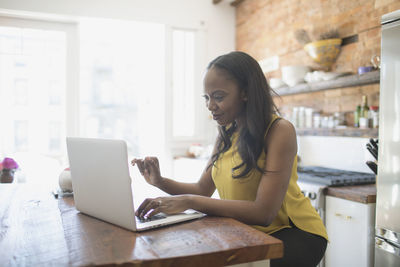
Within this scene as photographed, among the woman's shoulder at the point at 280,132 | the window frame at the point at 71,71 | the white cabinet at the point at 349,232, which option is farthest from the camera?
the window frame at the point at 71,71

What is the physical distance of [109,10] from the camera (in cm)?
392

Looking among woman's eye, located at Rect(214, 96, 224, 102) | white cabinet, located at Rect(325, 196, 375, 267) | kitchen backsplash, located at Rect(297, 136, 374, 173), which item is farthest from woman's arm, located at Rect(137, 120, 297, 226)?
kitchen backsplash, located at Rect(297, 136, 374, 173)

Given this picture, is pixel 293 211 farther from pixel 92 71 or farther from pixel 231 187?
pixel 92 71

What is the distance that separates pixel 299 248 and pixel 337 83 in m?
1.81

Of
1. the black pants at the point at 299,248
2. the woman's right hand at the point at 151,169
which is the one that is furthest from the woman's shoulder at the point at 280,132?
the woman's right hand at the point at 151,169

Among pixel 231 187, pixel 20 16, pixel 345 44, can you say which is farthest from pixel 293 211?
pixel 20 16

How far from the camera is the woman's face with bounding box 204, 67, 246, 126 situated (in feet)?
4.54

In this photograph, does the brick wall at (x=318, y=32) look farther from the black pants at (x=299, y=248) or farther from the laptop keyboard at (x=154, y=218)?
the laptop keyboard at (x=154, y=218)

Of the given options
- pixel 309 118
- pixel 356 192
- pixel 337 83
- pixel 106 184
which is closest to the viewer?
pixel 106 184

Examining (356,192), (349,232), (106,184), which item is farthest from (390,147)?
(106,184)

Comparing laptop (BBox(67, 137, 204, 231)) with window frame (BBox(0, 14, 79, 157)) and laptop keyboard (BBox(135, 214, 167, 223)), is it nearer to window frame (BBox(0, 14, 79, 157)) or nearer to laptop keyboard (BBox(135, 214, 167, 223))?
laptop keyboard (BBox(135, 214, 167, 223))

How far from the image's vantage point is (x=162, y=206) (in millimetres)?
1105

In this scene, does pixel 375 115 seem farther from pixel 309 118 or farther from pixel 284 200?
pixel 284 200

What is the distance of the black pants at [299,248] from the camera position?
1.20 m
